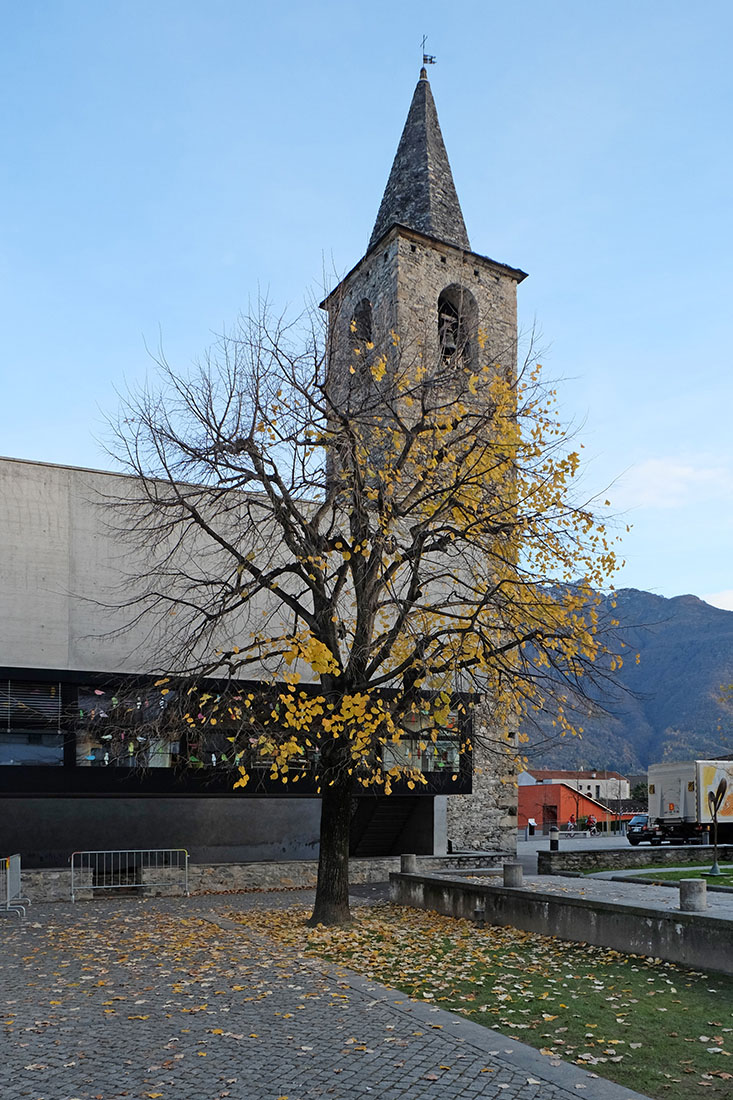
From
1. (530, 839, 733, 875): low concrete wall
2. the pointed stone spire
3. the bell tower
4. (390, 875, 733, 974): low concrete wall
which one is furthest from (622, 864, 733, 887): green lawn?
the pointed stone spire

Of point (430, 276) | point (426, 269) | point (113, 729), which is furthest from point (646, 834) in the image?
point (113, 729)

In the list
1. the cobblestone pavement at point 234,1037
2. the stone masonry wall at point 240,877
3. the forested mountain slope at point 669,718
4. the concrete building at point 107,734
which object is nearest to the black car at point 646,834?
the concrete building at point 107,734

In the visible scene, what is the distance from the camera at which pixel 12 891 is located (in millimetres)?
15461

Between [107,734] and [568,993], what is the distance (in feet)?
38.0

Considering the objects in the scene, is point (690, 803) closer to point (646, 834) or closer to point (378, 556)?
point (646, 834)

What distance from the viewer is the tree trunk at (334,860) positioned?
14.0 m

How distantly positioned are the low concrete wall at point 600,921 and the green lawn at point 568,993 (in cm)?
17

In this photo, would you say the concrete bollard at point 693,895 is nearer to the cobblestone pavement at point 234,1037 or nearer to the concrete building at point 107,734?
the cobblestone pavement at point 234,1037

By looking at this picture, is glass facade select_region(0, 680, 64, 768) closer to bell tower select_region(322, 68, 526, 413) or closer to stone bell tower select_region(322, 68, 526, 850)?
stone bell tower select_region(322, 68, 526, 850)

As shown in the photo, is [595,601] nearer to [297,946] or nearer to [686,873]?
[297,946]

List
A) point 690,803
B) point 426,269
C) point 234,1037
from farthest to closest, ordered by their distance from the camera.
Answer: point 690,803 < point 426,269 < point 234,1037

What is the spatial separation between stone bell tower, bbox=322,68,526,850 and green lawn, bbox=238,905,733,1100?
14.3 metres

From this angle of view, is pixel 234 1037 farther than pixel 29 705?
No

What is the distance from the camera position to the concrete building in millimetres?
17703
